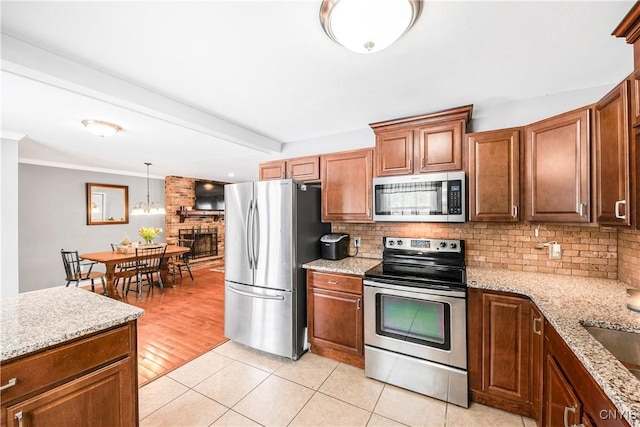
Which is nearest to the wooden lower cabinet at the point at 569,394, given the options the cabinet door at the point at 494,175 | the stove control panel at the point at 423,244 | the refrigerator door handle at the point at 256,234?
the cabinet door at the point at 494,175

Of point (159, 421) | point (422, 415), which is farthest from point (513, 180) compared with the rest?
point (159, 421)

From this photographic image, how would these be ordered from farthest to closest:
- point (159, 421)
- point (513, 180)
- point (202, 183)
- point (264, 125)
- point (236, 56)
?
point (202, 183) → point (264, 125) → point (513, 180) → point (159, 421) → point (236, 56)

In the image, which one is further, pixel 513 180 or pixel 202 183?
pixel 202 183

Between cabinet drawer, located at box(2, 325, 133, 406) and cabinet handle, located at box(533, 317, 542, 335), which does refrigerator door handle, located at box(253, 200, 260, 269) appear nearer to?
cabinet drawer, located at box(2, 325, 133, 406)

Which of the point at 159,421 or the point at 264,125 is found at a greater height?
the point at 264,125

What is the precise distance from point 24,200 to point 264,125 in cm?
482

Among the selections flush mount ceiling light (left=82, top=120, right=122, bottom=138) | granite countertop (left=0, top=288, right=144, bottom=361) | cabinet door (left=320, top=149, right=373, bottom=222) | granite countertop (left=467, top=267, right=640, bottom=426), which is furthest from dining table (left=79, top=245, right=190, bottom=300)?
granite countertop (left=467, top=267, right=640, bottom=426)

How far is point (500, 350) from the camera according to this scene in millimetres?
1896

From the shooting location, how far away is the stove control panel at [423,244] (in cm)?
255

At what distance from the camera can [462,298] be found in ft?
6.48

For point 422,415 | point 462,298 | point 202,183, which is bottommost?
point 422,415

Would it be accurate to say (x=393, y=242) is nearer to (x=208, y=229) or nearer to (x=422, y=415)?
(x=422, y=415)

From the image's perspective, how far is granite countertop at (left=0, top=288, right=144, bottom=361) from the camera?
1092mm

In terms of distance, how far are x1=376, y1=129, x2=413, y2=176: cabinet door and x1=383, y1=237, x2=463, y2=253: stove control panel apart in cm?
70
